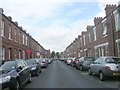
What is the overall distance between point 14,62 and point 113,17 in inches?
621

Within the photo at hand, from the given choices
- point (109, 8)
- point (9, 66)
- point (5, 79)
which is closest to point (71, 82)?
point (9, 66)

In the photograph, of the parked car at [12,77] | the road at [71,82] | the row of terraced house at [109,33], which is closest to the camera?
the parked car at [12,77]

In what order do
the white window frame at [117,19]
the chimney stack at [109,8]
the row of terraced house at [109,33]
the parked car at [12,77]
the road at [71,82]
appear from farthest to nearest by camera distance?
the chimney stack at [109,8], the row of terraced house at [109,33], the white window frame at [117,19], the road at [71,82], the parked car at [12,77]

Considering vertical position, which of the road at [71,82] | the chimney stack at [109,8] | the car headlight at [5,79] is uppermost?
the chimney stack at [109,8]

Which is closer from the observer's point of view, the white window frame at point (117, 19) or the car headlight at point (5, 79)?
the car headlight at point (5, 79)

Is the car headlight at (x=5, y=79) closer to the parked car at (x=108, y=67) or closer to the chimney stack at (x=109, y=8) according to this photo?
the parked car at (x=108, y=67)

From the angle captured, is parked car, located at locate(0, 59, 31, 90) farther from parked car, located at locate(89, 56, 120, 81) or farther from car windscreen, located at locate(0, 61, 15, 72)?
parked car, located at locate(89, 56, 120, 81)

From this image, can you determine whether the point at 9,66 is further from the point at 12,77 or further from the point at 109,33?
the point at 109,33

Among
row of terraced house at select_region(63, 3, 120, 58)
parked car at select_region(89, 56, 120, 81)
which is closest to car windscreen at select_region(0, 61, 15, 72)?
parked car at select_region(89, 56, 120, 81)

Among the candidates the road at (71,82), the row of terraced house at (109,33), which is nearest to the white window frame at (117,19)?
the row of terraced house at (109,33)

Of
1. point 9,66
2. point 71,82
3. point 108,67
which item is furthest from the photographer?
point 108,67

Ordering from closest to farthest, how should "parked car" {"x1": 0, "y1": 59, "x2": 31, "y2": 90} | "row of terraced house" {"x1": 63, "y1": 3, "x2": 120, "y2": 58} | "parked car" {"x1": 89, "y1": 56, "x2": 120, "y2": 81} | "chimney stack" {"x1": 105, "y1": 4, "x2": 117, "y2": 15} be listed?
1. "parked car" {"x1": 0, "y1": 59, "x2": 31, "y2": 90}
2. "parked car" {"x1": 89, "y1": 56, "x2": 120, "y2": 81}
3. "row of terraced house" {"x1": 63, "y1": 3, "x2": 120, "y2": 58}
4. "chimney stack" {"x1": 105, "y1": 4, "x2": 117, "y2": 15}

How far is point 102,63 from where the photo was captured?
15.3 meters

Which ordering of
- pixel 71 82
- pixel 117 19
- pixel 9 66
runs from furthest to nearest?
pixel 117 19
pixel 71 82
pixel 9 66
